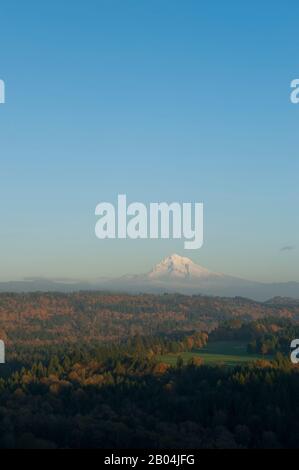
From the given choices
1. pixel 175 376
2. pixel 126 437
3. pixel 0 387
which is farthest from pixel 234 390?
pixel 0 387
